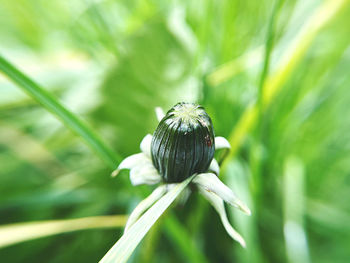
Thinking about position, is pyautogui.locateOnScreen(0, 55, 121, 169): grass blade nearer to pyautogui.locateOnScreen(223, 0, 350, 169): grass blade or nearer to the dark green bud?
the dark green bud

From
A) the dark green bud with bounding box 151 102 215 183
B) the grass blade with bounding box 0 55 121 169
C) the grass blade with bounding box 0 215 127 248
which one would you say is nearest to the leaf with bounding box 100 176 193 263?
the dark green bud with bounding box 151 102 215 183

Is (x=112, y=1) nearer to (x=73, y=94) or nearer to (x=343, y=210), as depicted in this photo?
(x=73, y=94)

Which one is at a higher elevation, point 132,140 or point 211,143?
point 132,140

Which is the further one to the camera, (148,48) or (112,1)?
(112,1)

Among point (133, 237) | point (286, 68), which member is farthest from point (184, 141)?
point (286, 68)

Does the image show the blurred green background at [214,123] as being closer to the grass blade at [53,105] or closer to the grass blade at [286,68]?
the grass blade at [286,68]

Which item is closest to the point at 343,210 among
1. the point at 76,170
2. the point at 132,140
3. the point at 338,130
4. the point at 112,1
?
the point at 338,130
